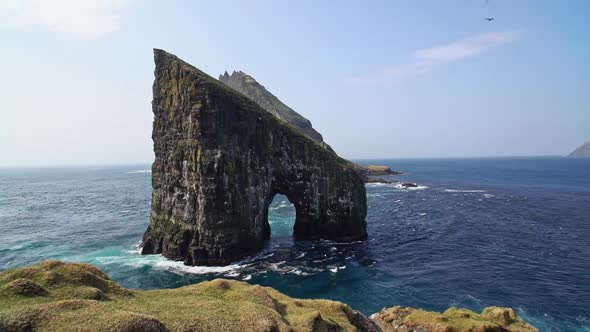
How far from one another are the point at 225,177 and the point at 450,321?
37.2 metres

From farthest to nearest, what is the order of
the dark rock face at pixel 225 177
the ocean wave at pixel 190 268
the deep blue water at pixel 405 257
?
the dark rock face at pixel 225 177
the ocean wave at pixel 190 268
the deep blue water at pixel 405 257

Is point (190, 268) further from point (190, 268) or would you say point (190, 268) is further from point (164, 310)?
point (164, 310)

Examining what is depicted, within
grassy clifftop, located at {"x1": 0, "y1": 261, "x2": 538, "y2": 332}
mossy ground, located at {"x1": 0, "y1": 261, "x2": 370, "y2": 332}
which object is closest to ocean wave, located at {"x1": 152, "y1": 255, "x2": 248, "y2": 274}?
grassy clifftop, located at {"x1": 0, "y1": 261, "x2": 538, "y2": 332}

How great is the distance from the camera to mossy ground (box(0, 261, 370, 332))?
18.0 metres

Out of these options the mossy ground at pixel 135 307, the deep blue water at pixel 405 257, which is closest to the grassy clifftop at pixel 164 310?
the mossy ground at pixel 135 307

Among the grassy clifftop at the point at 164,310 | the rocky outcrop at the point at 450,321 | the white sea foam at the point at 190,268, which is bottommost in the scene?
the white sea foam at the point at 190,268

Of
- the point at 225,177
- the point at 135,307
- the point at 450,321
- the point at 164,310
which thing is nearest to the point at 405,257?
the point at 450,321

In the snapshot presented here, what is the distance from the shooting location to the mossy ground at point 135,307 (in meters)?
18.0

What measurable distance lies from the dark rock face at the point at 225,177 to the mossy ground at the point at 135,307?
28.4m

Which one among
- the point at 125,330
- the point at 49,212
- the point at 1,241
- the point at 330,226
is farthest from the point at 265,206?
the point at 49,212

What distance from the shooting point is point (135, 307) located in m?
21.9

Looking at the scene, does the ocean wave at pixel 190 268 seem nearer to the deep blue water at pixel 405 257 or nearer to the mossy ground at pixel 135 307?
the deep blue water at pixel 405 257

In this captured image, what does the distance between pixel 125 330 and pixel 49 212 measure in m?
98.6

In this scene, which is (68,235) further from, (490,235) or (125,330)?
(490,235)
